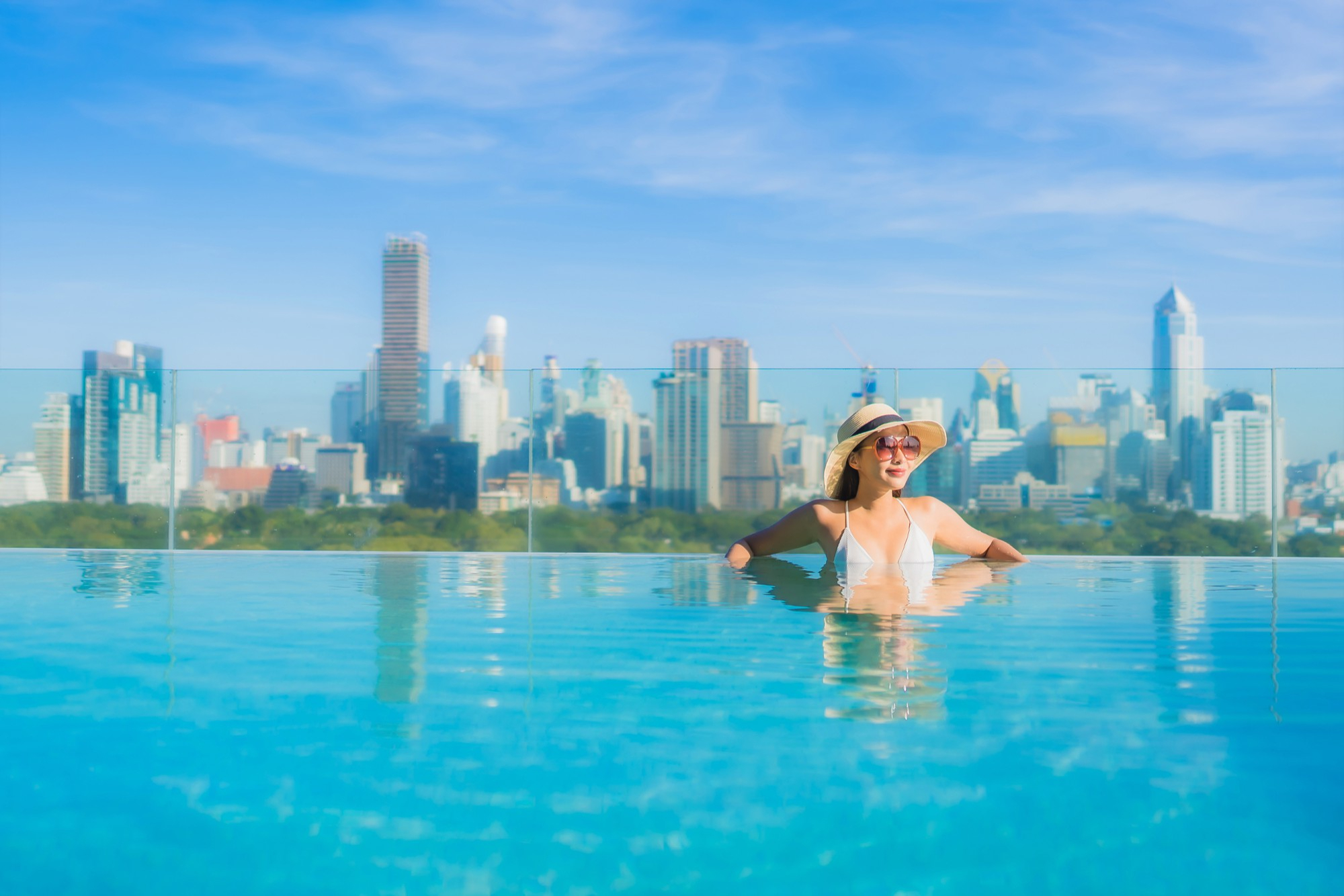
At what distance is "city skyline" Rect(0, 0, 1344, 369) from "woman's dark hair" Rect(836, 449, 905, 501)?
3187mm

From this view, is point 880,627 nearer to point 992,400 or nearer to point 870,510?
point 870,510

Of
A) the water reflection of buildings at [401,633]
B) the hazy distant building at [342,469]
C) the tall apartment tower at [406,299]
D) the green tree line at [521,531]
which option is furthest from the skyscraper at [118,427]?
the tall apartment tower at [406,299]

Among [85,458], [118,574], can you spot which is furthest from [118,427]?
[118,574]

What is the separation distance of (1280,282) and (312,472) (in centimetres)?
7131

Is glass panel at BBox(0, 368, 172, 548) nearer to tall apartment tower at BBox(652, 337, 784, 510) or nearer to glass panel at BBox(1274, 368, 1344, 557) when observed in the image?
tall apartment tower at BBox(652, 337, 784, 510)

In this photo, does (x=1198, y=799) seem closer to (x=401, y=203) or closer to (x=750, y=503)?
(x=750, y=503)

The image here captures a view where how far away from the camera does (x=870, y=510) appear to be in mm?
5109

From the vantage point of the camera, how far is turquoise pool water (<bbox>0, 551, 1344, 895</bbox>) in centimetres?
138

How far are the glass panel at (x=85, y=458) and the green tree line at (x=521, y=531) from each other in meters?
0.02

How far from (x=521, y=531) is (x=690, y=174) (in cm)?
3911

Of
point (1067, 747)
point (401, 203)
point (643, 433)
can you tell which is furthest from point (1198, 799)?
point (401, 203)

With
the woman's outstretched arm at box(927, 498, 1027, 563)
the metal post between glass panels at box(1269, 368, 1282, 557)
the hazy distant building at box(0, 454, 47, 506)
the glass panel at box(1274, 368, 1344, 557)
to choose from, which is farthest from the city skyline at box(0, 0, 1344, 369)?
the woman's outstretched arm at box(927, 498, 1027, 563)

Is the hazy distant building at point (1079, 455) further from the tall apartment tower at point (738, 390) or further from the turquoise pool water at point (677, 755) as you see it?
the turquoise pool water at point (677, 755)

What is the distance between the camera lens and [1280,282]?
220 ft
